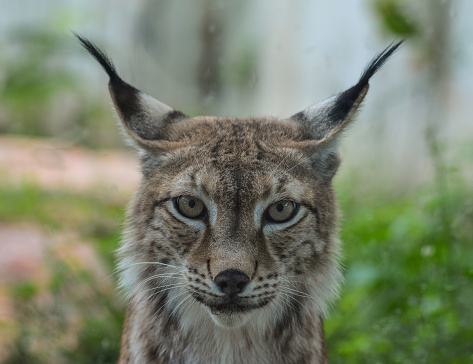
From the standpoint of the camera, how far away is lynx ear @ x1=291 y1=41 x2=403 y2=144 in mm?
3293

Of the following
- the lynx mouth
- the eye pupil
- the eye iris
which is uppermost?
the eye pupil

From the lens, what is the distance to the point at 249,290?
9.67 ft

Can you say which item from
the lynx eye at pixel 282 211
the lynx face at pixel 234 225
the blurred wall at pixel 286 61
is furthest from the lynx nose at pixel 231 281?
the blurred wall at pixel 286 61

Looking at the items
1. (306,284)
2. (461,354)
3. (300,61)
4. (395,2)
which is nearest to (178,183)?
(306,284)

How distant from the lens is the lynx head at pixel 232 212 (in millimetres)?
3016

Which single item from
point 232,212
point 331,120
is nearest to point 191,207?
point 232,212

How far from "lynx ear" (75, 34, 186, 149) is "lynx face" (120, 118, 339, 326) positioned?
0.10 m

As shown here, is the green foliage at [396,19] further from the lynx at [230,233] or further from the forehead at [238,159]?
the forehead at [238,159]

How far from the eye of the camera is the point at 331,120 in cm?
347

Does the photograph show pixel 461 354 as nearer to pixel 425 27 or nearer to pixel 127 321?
pixel 127 321

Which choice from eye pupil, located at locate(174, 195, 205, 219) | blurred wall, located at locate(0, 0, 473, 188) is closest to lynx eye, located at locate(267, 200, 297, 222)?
eye pupil, located at locate(174, 195, 205, 219)

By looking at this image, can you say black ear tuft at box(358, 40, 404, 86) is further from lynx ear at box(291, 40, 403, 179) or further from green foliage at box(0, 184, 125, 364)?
green foliage at box(0, 184, 125, 364)

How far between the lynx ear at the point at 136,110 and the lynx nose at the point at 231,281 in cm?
83

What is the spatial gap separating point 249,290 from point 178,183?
2.07 ft
